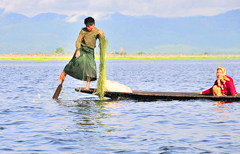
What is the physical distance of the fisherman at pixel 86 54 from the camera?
611 inches

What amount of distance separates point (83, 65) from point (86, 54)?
0.37 metres

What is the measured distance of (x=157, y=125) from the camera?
1121cm

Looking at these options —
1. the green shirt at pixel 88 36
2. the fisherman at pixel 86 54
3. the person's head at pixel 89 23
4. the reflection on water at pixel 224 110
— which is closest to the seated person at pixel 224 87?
the reflection on water at pixel 224 110

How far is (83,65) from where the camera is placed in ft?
51.5

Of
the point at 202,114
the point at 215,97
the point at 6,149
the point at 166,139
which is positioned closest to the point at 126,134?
the point at 166,139

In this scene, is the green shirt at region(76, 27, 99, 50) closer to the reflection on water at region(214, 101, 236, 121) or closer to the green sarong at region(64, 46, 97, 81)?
the green sarong at region(64, 46, 97, 81)

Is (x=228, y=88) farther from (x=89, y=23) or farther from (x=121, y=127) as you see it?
(x=121, y=127)

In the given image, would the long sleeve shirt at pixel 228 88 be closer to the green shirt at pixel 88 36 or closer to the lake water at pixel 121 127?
the lake water at pixel 121 127

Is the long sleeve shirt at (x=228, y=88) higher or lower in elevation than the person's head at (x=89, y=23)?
lower

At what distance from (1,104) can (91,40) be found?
3.68 m

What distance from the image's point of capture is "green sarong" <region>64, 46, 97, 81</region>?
15.7m

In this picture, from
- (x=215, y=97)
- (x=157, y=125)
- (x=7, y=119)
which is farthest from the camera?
(x=215, y=97)

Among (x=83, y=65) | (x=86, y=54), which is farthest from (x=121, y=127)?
(x=86, y=54)

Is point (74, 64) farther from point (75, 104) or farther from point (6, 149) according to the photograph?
point (6, 149)
